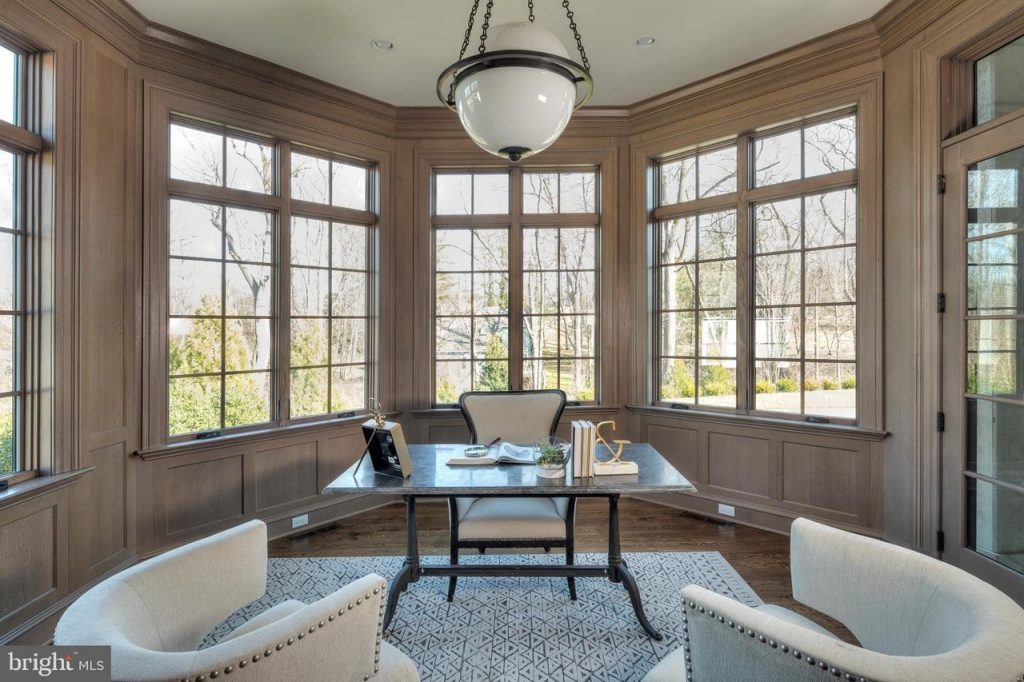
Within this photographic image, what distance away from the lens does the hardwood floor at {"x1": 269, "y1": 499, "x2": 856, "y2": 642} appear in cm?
307

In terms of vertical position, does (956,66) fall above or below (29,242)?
above

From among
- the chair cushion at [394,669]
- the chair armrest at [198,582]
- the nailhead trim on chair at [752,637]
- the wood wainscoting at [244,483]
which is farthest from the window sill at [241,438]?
the nailhead trim on chair at [752,637]

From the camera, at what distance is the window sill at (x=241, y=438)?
2.99 m

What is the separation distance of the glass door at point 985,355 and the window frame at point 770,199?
434 mm

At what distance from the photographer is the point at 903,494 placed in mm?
2936

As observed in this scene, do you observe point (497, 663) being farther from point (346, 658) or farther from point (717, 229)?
point (717, 229)

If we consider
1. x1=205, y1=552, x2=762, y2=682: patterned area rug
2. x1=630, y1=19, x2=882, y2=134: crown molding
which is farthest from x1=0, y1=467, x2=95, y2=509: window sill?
x1=630, y1=19, x2=882, y2=134: crown molding

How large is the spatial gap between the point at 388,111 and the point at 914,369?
13.2ft

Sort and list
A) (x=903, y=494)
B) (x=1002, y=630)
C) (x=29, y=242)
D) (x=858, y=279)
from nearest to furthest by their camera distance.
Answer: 1. (x=1002, y=630)
2. (x=29, y=242)
3. (x=903, y=494)
4. (x=858, y=279)

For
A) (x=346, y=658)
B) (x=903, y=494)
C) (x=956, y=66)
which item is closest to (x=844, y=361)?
(x=903, y=494)

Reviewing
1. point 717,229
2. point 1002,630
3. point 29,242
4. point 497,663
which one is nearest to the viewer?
point 1002,630

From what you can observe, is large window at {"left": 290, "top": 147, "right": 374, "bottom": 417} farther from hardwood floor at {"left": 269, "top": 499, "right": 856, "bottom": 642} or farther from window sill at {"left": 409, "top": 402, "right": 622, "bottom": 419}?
hardwood floor at {"left": 269, "top": 499, "right": 856, "bottom": 642}

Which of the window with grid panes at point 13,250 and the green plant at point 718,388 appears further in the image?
the green plant at point 718,388

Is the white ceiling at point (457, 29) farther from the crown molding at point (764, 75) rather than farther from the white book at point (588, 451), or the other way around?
the white book at point (588, 451)
